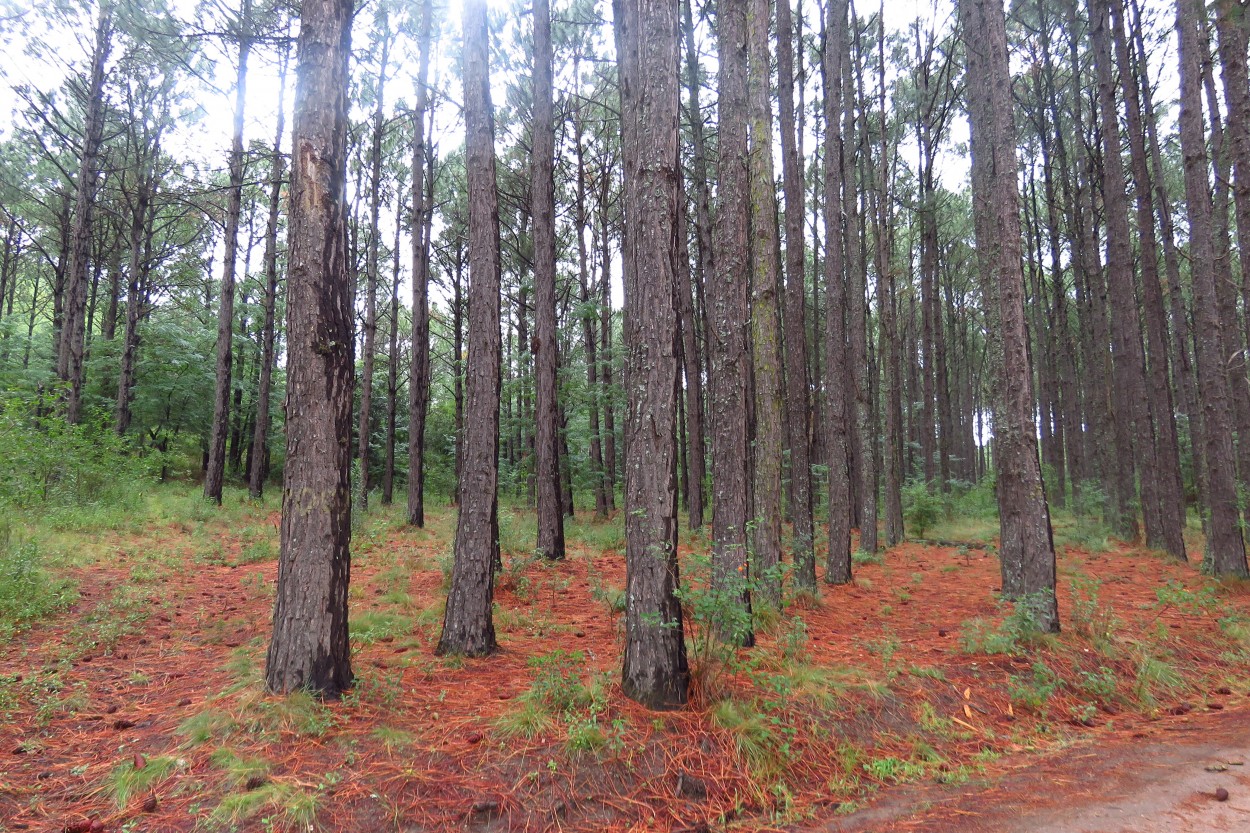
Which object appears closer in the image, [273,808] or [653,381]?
[273,808]

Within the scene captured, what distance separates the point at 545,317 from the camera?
1027cm

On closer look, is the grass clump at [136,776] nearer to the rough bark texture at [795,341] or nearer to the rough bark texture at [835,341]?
the rough bark texture at [795,341]

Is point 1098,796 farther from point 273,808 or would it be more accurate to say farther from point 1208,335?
point 1208,335

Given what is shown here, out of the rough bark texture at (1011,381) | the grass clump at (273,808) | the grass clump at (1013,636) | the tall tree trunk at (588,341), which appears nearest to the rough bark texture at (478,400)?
the grass clump at (273,808)

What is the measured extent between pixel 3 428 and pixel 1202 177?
70.7ft

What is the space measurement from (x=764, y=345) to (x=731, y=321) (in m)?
0.86

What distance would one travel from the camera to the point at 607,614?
687cm

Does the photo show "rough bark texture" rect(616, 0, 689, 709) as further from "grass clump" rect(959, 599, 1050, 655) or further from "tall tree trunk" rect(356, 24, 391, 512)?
"tall tree trunk" rect(356, 24, 391, 512)

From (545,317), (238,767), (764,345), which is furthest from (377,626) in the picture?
(545,317)

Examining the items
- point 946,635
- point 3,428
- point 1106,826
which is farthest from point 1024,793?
point 3,428

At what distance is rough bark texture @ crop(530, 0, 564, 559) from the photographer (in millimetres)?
10148

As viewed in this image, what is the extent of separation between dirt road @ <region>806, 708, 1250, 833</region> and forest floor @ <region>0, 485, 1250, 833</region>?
23mm

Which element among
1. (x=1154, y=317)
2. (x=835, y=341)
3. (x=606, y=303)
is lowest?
(x=835, y=341)

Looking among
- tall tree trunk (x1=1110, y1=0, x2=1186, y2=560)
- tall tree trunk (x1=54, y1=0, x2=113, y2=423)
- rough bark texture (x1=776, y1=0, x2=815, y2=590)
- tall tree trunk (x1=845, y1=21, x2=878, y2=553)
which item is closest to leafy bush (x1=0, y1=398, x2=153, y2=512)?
tall tree trunk (x1=54, y1=0, x2=113, y2=423)
